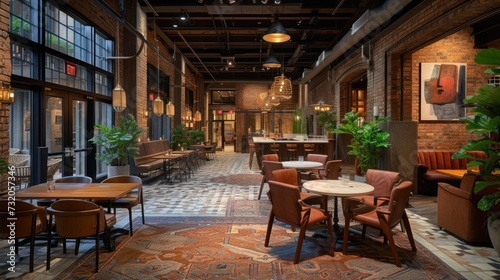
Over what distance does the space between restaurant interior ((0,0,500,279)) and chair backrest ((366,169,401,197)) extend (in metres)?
0.02

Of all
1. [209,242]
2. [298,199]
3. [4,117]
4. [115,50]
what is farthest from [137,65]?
→ [298,199]

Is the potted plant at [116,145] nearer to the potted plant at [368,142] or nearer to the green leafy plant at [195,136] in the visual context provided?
the potted plant at [368,142]

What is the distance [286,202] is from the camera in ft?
12.1

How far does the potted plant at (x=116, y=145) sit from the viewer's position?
6855 mm

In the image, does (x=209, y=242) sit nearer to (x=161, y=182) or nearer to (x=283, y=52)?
(x=161, y=182)

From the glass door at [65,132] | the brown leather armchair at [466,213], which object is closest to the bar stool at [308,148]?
the brown leather armchair at [466,213]

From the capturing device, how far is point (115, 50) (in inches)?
340

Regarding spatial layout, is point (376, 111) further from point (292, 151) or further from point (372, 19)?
point (292, 151)

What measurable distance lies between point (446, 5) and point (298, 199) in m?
4.41

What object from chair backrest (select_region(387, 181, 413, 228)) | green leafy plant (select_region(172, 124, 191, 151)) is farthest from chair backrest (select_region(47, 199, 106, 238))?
green leafy plant (select_region(172, 124, 191, 151))

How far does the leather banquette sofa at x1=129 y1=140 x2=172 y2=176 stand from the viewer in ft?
26.0

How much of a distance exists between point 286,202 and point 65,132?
5.23 meters

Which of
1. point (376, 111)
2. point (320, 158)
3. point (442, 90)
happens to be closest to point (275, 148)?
point (376, 111)

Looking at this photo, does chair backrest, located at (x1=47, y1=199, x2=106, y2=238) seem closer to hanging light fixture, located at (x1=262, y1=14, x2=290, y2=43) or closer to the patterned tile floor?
the patterned tile floor
